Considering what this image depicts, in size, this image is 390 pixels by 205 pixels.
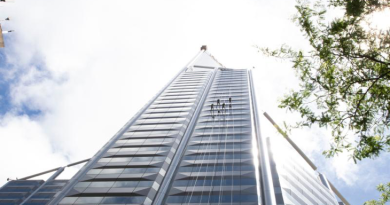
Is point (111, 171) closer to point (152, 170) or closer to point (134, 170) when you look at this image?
point (134, 170)

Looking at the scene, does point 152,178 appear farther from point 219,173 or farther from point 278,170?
point 278,170

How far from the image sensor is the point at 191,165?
123 feet

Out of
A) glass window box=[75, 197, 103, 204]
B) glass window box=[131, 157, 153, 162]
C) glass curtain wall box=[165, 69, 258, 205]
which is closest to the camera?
glass curtain wall box=[165, 69, 258, 205]

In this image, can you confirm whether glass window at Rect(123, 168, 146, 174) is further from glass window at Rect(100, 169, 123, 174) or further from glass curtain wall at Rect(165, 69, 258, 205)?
glass curtain wall at Rect(165, 69, 258, 205)

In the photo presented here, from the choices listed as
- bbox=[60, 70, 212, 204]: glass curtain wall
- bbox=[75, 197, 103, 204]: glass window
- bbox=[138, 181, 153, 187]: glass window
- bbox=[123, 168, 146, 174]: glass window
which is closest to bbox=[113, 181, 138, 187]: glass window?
bbox=[60, 70, 212, 204]: glass curtain wall

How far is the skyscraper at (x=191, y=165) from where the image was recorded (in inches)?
1233

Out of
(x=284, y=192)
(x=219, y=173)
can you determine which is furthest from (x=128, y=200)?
(x=284, y=192)

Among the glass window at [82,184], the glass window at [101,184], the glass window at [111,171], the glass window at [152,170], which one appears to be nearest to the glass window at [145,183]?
the glass window at [152,170]

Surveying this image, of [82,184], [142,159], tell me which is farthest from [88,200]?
[142,159]

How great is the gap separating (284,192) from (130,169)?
74.2 ft

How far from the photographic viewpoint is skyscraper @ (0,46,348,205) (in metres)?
31.3

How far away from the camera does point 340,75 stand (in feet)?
34.7

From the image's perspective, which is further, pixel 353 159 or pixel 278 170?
pixel 278 170

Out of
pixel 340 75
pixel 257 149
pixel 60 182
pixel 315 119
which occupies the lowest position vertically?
pixel 60 182
